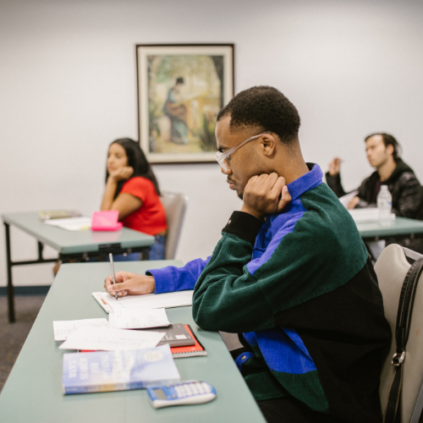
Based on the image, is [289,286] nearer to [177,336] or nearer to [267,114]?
[177,336]

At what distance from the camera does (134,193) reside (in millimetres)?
2801

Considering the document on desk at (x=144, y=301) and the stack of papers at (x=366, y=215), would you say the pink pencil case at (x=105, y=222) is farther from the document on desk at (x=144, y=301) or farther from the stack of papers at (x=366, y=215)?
the stack of papers at (x=366, y=215)

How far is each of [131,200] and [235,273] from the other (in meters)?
1.87

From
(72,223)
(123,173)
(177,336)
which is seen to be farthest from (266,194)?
(123,173)

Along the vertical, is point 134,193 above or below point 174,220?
above

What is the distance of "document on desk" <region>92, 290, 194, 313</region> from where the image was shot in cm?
123

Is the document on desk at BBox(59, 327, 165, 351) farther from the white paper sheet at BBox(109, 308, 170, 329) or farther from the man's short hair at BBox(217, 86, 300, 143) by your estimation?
the man's short hair at BBox(217, 86, 300, 143)

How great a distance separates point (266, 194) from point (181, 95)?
2974 millimetres

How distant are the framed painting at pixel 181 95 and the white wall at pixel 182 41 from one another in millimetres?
91

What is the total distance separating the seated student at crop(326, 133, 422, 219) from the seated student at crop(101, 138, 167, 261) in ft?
5.18

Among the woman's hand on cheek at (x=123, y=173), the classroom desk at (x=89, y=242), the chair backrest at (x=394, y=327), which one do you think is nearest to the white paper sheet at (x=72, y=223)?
the classroom desk at (x=89, y=242)

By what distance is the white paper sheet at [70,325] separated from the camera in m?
1.01

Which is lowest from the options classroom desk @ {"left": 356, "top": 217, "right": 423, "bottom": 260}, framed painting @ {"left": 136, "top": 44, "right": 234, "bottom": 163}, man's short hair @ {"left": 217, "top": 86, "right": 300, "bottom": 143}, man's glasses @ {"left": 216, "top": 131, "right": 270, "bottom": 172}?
classroom desk @ {"left": 356, "top": 217, "right": 423, "bottom": 260}

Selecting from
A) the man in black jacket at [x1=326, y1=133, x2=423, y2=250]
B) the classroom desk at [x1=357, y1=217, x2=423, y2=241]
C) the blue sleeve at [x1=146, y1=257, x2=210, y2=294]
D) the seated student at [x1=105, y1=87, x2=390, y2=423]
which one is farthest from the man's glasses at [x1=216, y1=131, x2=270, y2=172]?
the man in black jacket at [x1=326, y1=133, x2=423, y2=250]
